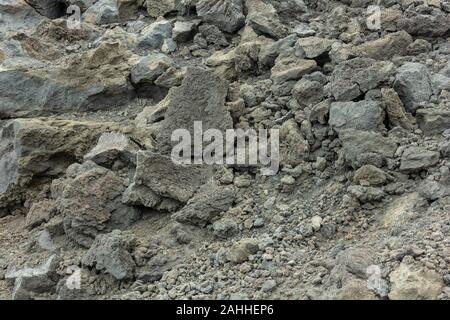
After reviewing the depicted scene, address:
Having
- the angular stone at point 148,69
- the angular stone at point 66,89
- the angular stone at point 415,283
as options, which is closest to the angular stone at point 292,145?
the angular stone at point 415,283

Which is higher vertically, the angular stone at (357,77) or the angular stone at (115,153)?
the angular stone at (357,77)

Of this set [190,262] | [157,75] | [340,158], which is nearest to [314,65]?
[340,158]

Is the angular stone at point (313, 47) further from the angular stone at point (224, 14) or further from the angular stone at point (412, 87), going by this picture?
the angular stone at point (224, 14)

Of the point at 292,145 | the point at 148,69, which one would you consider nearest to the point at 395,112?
the point at 292,145

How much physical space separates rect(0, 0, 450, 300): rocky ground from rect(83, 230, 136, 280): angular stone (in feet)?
0.08

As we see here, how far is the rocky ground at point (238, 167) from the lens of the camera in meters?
5.68

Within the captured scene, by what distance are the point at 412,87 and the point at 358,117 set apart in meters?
0.94

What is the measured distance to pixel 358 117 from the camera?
681cm

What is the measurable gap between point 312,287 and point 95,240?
2.48 m

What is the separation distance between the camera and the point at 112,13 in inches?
419

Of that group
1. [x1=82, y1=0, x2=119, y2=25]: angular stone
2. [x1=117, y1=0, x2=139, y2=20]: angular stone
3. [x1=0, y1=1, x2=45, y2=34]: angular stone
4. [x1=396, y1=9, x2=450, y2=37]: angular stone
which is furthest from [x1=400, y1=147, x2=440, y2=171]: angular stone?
[x1=0, y1=1, x2=45, y2=34]: angular stone

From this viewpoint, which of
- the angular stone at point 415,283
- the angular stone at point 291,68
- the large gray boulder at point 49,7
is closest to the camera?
the angular stone at point 415,283

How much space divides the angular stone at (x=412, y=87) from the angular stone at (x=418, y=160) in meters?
0.93

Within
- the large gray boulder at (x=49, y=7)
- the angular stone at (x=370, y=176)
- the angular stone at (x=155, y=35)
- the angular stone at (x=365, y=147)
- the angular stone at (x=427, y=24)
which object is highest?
the large gray boulder at (x=49, y=7)
